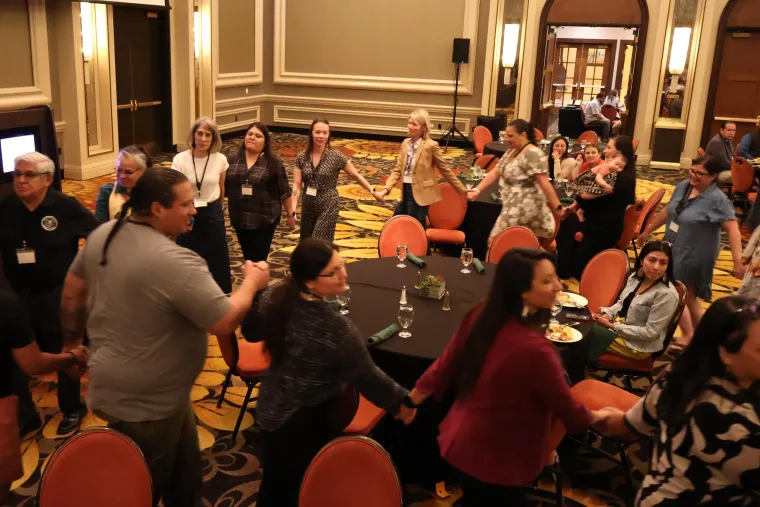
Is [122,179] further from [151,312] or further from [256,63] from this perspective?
[256,63]

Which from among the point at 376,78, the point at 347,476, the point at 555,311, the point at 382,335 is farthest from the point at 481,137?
the point at 347,476

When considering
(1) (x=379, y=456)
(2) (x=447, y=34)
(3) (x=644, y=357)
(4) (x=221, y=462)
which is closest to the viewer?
(1) (x=379, y=456)

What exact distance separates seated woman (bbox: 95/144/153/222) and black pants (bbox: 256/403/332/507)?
198 centimetres

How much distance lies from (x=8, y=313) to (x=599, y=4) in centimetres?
1280

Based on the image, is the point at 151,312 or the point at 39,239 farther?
the point at 39,239

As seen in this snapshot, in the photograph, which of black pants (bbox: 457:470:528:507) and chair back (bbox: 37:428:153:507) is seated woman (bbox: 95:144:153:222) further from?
black pants (bbox: 457:470:528:507)

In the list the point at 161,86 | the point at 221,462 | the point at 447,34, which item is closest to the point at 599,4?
the point at 447,34

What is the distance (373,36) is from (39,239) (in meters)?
11.9

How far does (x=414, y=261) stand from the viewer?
4.41 meters

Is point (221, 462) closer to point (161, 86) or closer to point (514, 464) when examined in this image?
point (514, 464)

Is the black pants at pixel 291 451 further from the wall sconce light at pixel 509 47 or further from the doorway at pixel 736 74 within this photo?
the doorway at pixel 736 74

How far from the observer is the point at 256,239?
5211 millimetres

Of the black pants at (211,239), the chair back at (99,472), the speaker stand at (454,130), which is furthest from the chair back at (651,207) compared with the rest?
the speaker stand at (454,130)

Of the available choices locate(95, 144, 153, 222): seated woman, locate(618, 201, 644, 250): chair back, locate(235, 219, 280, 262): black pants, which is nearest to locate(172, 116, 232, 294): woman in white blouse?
locate(235, 219, 280, 262): black pants
